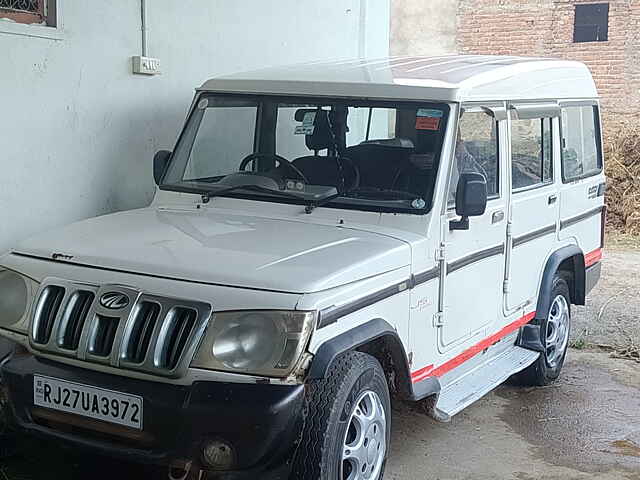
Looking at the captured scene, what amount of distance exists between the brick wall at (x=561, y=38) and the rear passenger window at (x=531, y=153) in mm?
9945

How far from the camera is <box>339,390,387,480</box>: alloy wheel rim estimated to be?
3820mm

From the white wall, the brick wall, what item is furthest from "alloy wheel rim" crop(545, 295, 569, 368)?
the brick wall

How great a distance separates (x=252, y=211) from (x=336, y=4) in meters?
3.82

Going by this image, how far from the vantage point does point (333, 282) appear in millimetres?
3605

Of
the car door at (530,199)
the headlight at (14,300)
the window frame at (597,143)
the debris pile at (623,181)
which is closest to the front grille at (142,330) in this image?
the headlight at (14,300)

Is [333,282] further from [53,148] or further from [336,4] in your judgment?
[336,4]

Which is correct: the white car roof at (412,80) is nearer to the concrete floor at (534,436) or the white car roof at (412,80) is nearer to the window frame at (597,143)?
the window frame at (597,143)

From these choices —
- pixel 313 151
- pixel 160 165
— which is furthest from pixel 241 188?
pixel 160 165

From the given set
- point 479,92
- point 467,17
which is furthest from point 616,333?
point 467,17

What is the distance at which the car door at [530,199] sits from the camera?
534 cm

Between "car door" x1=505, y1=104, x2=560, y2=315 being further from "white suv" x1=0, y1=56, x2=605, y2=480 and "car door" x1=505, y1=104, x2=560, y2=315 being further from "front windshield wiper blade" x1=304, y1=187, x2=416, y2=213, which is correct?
"front windshield wiper blade" x1=304, y1=187, x2=416, y2=213

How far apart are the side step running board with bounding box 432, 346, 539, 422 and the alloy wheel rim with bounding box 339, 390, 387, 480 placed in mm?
574

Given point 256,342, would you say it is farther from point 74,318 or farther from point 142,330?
point 74,318

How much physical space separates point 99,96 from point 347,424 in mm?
2924
